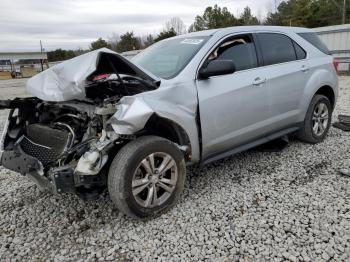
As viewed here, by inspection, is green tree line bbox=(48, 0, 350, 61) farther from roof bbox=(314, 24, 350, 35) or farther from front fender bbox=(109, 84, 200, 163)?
front fender bbox=(109, 84, 200, 163)

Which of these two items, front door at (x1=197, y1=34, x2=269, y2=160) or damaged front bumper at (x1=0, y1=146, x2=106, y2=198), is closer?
damaged front bumper at (x1=0, y1=146, x2=106, y2=198)

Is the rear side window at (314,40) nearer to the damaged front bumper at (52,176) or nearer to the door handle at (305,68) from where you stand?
the door handle at (305,68)

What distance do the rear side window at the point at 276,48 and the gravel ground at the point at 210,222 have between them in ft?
4.47

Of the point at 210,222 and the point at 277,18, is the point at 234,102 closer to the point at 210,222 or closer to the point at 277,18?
the point at 210,222

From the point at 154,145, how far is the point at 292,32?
287 centimetres

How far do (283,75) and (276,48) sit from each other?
39 cm

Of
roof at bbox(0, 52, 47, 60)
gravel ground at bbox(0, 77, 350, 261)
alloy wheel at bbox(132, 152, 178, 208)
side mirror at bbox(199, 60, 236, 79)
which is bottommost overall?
gravel ground at bbox(0, 77, 350, 261)

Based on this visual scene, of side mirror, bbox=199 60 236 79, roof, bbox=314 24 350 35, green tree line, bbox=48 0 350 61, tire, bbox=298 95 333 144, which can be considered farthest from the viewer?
green tree line, bbox=48 0 350 61

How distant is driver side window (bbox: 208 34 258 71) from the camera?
3662 mm

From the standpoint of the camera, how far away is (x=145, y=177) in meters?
2.94

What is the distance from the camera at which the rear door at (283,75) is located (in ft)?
13.0

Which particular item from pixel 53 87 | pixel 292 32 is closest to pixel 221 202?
pixel 53 87

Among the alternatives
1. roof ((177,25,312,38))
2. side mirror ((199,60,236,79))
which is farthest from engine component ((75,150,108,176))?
roof ((177,25,312,38))

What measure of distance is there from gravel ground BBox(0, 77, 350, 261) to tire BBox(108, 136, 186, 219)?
6.6 inches
